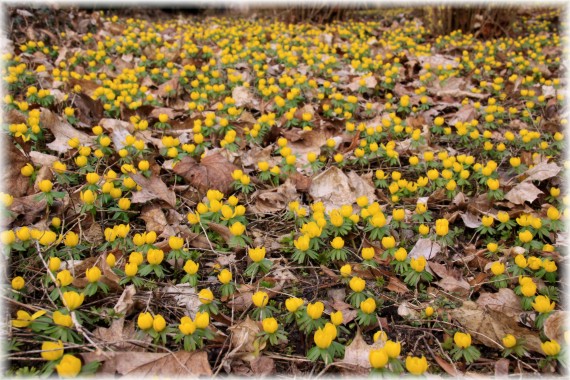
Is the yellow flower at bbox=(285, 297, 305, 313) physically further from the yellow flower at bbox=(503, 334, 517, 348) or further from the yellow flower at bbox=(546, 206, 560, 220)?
the yellow flower at bbox=(546, 206, 560, 220)

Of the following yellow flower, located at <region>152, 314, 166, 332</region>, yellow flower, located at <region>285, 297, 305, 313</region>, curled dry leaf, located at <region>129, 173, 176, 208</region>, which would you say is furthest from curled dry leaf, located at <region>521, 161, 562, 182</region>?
yellow flower, located at <region>152, 314, 166, 332</region>

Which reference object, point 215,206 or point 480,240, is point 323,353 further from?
point 480,240

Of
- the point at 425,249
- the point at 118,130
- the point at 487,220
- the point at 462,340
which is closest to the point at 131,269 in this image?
the point at 462,340

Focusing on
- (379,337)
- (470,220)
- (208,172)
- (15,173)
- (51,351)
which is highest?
(15,173)

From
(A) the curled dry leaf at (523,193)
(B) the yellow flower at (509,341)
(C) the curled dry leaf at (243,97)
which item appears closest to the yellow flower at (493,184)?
(A) the curled dry leaf at (523,193)

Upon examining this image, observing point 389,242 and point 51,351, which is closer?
point 51,351

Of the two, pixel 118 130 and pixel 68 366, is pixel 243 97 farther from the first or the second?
pixel 68 366

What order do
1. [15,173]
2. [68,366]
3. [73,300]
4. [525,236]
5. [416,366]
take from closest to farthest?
[68,366] → [416,366] → [73,300] → [525,236] → [15,173]
